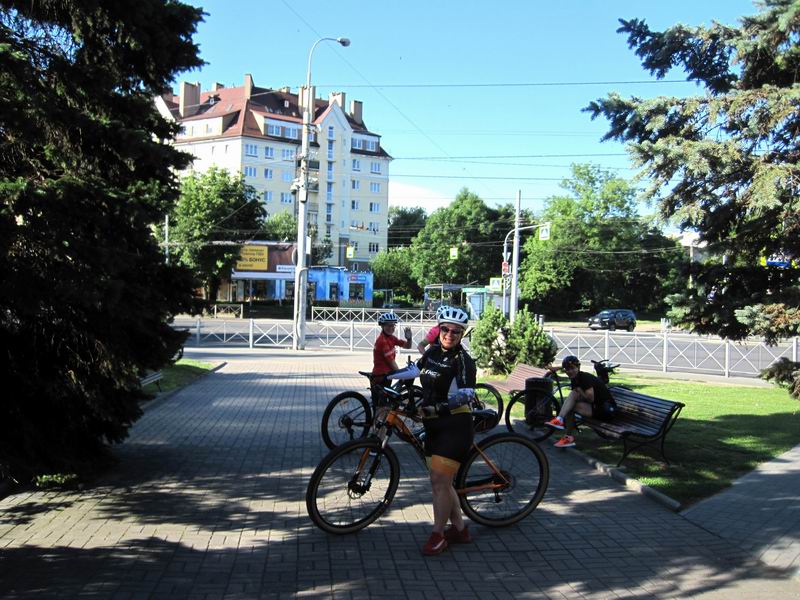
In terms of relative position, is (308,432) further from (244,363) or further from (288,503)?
(244,363)

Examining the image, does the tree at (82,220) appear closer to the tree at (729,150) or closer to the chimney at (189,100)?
the tree at (729,150)

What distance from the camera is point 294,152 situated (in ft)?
293

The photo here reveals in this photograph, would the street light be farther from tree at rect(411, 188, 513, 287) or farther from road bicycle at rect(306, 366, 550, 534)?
tree at rect(411, 188, 513, 287)

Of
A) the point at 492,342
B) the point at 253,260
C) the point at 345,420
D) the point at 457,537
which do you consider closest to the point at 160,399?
the point at 345,420

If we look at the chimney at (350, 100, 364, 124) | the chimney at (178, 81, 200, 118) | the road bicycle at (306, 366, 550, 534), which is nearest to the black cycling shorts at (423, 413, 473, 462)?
the road bicycle at (306, 366, 550, 534)

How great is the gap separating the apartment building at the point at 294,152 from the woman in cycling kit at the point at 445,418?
79.7m

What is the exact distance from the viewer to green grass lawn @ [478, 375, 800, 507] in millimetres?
6902

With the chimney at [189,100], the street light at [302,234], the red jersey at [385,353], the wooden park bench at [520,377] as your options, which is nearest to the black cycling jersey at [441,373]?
the red jersey at [385,353]

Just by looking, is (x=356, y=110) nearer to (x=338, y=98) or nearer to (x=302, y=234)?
(x=338, y=98)

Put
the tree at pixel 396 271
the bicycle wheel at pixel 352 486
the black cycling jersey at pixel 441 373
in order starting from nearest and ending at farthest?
the black cycling jersey at pixel 441 373 → the bicycle wheel at pixel 352 486 → the tree at pixel 396 271

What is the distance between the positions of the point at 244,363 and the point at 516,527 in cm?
1596

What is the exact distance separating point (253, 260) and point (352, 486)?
1951 inches

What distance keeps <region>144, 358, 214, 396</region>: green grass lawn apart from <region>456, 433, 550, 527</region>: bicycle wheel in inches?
320

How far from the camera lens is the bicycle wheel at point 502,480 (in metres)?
5.45
